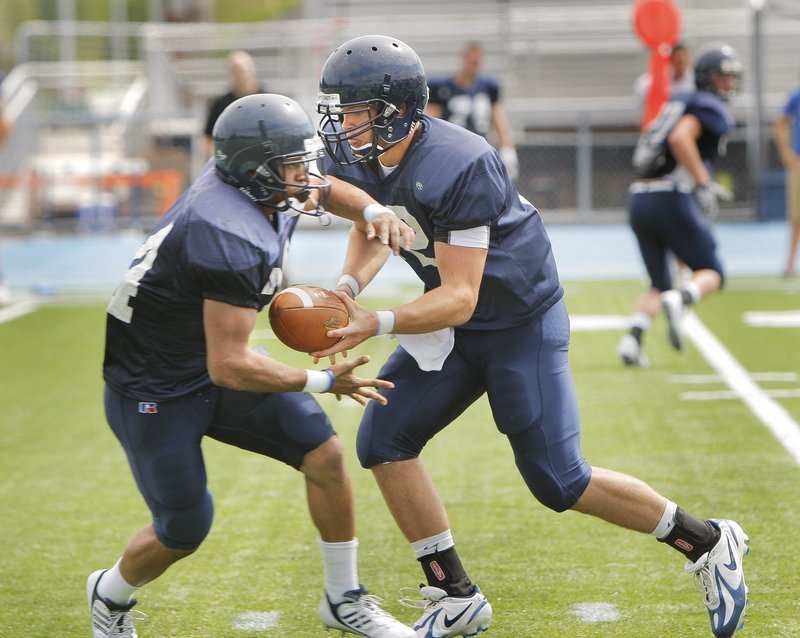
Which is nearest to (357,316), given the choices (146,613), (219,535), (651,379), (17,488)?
(146,613)

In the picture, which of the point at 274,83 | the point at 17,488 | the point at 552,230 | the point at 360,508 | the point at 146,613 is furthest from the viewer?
the point at 274,83

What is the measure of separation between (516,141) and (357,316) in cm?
1396

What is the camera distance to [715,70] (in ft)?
23.9

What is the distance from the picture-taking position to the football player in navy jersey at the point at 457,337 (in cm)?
331

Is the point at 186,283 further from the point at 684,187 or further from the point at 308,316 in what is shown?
the point at 684,187

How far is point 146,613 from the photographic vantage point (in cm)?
383

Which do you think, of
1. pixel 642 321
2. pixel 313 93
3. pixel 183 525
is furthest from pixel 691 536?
pixel 313 93

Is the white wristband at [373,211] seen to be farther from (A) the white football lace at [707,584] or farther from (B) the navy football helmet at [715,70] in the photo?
(B) the navy football helmet at [715,70]

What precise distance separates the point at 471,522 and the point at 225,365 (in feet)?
5.94

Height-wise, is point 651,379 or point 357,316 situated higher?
point 357,316

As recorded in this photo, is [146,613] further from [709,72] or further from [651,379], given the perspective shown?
[709,72]

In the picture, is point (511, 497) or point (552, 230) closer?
point (511, 497)

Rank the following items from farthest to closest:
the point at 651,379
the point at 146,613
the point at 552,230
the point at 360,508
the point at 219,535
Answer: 1. the point at 552,230
2. the point at 651,379
3. the point at 360,508
4. the point at 219,535
5. the point at 146,613

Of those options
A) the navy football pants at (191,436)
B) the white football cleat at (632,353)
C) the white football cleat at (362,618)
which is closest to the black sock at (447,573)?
the white football cleat at (362,618)
